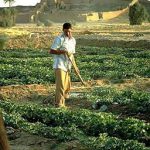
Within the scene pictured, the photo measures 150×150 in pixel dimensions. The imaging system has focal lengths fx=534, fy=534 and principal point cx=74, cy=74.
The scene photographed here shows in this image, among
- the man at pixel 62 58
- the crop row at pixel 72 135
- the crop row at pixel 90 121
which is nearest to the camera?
the crop row at pixel 72 135

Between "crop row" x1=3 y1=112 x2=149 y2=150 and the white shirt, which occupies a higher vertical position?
the white shirt

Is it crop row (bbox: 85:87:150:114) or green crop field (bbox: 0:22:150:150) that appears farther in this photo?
crop row (bbox: 85:87:150:114)

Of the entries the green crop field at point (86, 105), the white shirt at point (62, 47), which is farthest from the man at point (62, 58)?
the green crop field at point (86, 105)

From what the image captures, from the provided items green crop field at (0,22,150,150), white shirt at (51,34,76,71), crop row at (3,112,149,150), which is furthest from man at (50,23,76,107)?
crop row at (3,112,149,150)

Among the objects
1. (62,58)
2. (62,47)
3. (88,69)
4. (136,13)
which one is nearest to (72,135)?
(62,58)

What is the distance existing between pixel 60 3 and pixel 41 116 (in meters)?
73.7

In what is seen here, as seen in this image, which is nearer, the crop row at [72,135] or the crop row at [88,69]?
the crop row at [72,135]

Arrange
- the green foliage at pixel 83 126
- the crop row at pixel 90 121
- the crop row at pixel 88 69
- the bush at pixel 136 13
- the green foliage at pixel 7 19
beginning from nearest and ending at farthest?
the green foliage at pixel 83 126 → the crop row at pixel 90 121 → the crop row at pixel 88 69 → the bush at pixel 136 13 → the green foliage at pixel 7 19

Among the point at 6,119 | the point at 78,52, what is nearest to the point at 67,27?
the point at 6,119

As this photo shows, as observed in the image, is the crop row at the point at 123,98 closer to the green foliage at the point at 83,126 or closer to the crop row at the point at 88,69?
the green foliage at the point at 83,126

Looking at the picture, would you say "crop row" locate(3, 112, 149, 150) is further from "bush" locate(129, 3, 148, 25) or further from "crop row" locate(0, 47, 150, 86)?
"bush" locate(129, 3, 148, 25)

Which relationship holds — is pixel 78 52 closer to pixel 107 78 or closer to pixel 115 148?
pixel 107 78

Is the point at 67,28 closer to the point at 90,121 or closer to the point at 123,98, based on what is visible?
the point at 123,98

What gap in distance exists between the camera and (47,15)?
75.0 m
